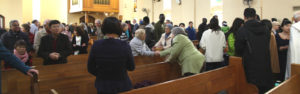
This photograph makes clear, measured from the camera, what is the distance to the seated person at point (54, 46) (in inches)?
148

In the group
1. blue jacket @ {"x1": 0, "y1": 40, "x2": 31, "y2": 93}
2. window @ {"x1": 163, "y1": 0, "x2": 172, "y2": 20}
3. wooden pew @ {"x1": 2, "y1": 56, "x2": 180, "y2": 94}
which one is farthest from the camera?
window @ {"x1": 163, "y1": 0, "x2": 172, "y2": 20}

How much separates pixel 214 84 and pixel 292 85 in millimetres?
950

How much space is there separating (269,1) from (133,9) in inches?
476

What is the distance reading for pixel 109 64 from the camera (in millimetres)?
2375

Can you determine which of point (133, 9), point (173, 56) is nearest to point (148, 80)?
point (173, 56)

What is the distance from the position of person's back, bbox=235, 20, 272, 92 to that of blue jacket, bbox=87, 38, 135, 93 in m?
1.79

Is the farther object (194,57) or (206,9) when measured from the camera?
(206,9)

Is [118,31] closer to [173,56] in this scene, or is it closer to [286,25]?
[173,56]

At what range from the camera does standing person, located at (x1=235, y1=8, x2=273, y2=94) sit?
3.36 m

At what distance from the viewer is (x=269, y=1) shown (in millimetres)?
11648

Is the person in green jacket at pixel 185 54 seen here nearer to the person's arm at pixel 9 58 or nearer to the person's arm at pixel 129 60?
the person's arm at pixel 129 60

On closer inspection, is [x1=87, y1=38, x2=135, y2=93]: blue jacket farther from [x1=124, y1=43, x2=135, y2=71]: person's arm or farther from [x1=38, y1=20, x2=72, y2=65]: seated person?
[x1=38, y1=20, x2=72, y2=65]: seated person

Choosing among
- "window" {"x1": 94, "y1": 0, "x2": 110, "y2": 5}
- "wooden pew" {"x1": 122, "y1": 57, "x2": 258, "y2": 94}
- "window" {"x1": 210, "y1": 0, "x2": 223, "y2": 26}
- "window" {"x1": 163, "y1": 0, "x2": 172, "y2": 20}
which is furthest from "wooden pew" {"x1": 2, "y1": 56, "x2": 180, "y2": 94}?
"window" {"x1": 94, "y1": 0, "x2": 110, "y2": 5}

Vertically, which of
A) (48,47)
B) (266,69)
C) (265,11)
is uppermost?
(265,11)
